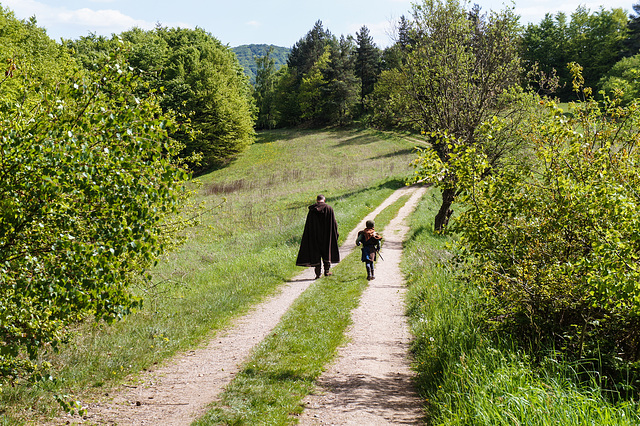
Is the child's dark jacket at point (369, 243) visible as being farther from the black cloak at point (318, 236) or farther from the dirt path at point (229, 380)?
the dirt path at point (229, 380)

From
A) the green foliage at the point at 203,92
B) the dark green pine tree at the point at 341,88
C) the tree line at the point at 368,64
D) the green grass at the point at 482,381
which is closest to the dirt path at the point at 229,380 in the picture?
the green grass at the point at 482,381

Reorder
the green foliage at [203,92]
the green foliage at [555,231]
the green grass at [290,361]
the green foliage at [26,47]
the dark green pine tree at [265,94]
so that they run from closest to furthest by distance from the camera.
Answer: the green foliage at [555,231], the green grass at [290,361], the green foliage at [26,47], the green foliage at [203,92], the dark green pine tree at [265,94]

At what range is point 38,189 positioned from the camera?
12.5 ft

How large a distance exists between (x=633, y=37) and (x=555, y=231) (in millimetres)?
77308

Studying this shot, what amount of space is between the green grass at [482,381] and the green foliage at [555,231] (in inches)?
20.3

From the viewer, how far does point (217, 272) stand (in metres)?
13.5

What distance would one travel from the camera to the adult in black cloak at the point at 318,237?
12820 mm

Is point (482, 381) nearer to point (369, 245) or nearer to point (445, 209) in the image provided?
point (369, 245)

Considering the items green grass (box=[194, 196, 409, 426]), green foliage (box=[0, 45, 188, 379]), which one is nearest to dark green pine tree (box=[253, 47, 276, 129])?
green grass (box=[194, 196, 409, 426])

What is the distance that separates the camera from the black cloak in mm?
12820

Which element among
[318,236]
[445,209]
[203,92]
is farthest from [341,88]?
[318,236]

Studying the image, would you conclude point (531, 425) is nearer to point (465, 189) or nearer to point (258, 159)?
point (465, 189)

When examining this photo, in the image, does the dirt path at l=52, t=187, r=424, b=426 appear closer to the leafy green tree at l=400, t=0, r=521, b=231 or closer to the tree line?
the leafy green tree at l=400, t=0, r=521, b=231

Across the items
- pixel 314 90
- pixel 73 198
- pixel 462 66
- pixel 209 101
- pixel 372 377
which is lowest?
pixel 372 377
